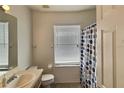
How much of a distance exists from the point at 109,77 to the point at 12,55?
1.22 metres

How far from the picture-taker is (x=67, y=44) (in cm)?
221

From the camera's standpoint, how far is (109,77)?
3.28 ft

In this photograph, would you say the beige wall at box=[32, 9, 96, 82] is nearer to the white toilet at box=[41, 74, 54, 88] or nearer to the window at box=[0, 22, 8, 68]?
the white toilet at box=[41, 74, 54, 88]

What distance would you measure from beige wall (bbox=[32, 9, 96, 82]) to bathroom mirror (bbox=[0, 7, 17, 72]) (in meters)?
0.30

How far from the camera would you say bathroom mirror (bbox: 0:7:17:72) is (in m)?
1.66

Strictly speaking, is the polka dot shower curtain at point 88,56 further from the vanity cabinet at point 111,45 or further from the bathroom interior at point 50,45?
the vanity cabinet at point 111,45

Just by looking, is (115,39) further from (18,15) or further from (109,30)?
(18,15)

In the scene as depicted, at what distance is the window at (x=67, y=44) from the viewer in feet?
7.12

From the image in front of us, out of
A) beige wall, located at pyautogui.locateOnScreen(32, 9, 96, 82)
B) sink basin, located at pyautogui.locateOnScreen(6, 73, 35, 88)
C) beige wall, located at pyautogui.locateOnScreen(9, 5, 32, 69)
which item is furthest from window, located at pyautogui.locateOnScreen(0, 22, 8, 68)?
beige wall, located at pyautogui.locateOnScreen(32, 9, 96, 82)

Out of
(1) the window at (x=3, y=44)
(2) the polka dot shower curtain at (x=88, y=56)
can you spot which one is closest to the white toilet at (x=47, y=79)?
(2) the polka dot shower curtain at (x=88, y=56)

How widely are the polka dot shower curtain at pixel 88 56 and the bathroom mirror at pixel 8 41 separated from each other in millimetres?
884

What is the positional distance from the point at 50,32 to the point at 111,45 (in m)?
1.45

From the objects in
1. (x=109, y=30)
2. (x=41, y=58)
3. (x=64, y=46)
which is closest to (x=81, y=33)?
(x=64, y=46)
